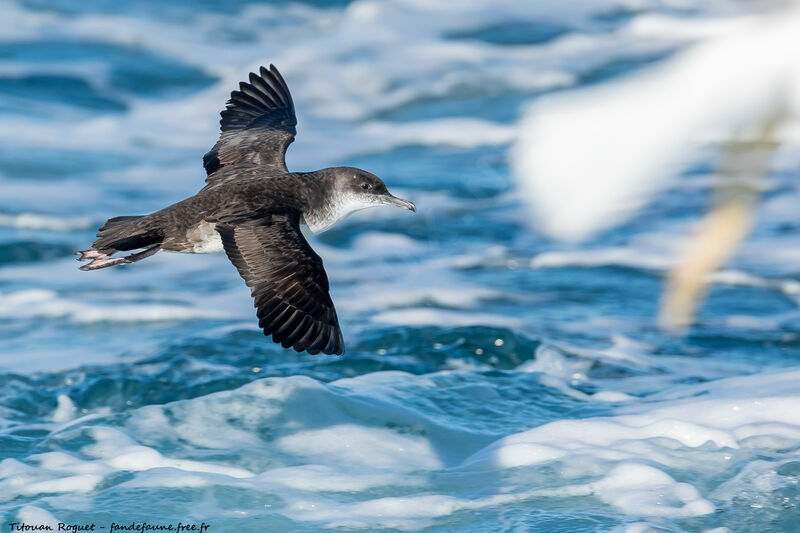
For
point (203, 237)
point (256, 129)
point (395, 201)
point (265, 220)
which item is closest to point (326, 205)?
point (395, 201)

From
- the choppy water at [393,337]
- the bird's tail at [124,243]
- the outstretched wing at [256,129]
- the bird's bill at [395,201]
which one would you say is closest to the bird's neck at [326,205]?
the bird's bill at [395,201]

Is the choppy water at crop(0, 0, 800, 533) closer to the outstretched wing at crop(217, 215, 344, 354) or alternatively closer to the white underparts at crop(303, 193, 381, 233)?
the outstretched wing at crop(217, 215, 344, 354)

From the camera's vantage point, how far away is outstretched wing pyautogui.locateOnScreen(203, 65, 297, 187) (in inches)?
250

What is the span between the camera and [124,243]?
5.30 metres

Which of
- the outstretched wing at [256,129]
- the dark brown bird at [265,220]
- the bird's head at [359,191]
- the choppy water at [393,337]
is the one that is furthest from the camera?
the outstretched wing at [256,129]

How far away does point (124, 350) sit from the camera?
7.48 m

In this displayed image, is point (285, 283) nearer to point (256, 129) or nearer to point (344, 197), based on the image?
point (344, 197)

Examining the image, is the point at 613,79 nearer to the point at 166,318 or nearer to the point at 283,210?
the point at 166,318

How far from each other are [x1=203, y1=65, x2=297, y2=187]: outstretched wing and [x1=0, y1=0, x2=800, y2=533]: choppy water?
136cm

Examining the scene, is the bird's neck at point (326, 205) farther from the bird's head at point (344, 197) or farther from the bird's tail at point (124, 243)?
the bird's tail at point (124, 243)

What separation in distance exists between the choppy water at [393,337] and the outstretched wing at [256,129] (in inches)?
53.5

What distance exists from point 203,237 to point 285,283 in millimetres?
718

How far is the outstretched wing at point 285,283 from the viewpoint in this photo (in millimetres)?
4676

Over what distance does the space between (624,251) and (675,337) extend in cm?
222
